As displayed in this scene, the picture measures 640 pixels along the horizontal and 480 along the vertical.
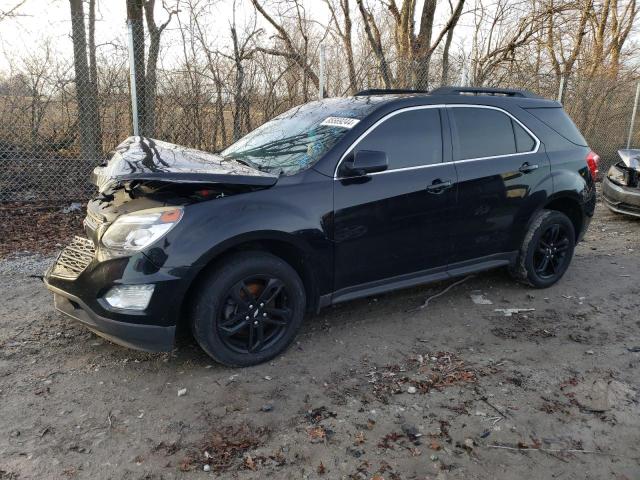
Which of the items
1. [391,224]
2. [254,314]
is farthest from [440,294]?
[254,314]

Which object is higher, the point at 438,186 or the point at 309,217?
the point at 438,186

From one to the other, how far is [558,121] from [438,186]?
6.02ft

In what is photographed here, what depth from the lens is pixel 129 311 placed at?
3.04 meters

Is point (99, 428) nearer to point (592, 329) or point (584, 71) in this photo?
point (592, 329)

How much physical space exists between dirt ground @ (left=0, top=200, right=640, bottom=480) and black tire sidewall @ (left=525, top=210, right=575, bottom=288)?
0.45 m

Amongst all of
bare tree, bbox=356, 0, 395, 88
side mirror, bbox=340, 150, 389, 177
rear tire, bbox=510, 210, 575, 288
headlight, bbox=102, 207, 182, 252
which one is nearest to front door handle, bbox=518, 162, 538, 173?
rear tire, bbox=510, 210, 575, 288

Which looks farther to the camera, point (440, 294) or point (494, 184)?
point (440, 294)

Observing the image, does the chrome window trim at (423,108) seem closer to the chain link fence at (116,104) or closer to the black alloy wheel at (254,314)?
the black alloy wheel at (254,314)

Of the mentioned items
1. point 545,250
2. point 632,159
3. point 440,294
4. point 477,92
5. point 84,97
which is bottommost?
point 440,294

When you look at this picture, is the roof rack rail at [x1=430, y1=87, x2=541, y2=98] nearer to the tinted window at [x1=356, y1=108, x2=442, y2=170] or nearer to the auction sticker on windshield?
the tinted window at [x1=356, y1=108, x2=442, y2=170]

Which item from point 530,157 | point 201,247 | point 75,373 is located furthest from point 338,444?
point 530,157

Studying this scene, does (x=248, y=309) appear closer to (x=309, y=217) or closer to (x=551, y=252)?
(x=309, y=217)

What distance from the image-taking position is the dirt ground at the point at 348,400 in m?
2.53

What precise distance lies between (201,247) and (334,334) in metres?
1.37
